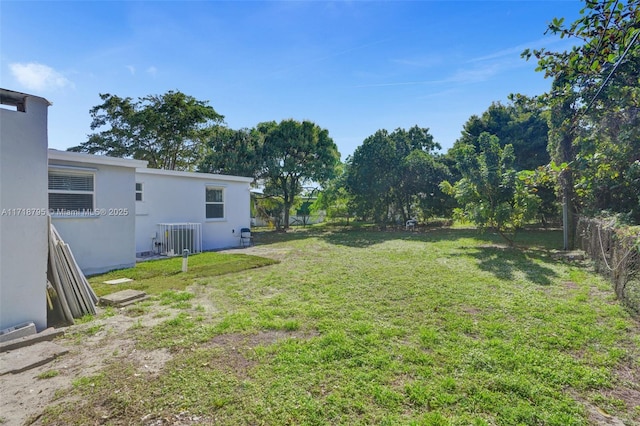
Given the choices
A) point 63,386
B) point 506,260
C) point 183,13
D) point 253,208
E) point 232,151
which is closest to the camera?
point 63,386

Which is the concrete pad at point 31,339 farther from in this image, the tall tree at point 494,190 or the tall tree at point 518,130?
the tall tree at point 518,130

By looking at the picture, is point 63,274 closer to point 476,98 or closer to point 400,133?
point 476,98

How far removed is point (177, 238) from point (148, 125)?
47.3 ft

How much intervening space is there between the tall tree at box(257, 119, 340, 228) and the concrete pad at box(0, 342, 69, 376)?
15.0m

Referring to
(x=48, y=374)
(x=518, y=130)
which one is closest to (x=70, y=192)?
(x=48, y=374)

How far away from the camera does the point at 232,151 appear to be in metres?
18.1

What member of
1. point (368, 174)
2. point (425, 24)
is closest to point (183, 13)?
point (425, 24)

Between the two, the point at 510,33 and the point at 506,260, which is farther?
the point at 506,260

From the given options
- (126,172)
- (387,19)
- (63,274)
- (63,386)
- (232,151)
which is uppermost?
(387,19)

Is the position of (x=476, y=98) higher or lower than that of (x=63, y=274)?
higher

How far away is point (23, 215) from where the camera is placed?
3715mm

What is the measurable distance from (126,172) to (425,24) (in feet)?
27.5

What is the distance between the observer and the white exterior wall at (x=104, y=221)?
23.2ft

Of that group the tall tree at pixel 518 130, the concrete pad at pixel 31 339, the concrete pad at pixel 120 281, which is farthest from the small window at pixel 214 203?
the tall tree at pixel 518 130
